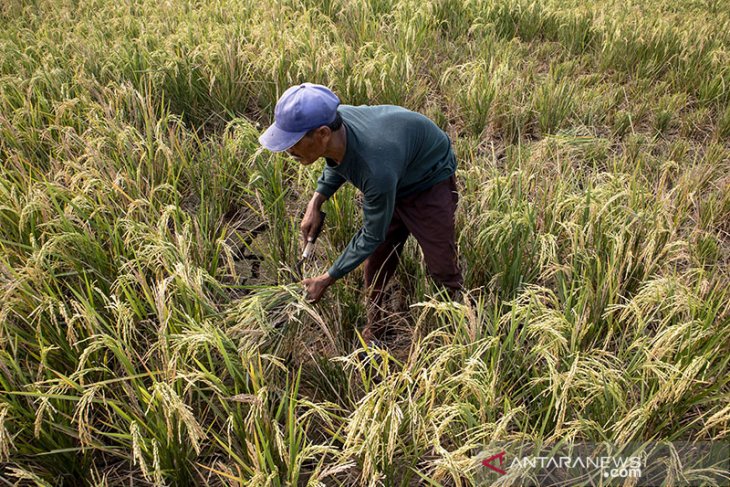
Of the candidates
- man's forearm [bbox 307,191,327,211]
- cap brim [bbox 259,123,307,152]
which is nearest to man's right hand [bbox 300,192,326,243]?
man's forearm [bbox 307,191,327,211]

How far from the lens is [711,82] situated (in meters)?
3.96

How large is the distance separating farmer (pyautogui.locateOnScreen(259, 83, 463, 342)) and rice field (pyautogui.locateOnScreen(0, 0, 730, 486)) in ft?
0.48

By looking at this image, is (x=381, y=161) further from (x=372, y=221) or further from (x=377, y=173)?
(x=372, y=221)

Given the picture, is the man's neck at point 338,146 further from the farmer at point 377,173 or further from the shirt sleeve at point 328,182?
the shirt sleeve at point 328,182

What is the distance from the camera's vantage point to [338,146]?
1.83 metres

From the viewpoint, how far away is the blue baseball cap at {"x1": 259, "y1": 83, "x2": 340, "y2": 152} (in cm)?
171

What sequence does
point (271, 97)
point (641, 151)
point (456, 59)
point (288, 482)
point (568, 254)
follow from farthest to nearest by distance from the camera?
point (456, 59)
point (271, 97)
point (641, 151)
point (568, 254)
point (288, 482)

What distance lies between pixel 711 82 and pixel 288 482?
4.41 m

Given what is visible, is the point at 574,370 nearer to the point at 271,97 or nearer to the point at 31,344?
the point at 31,344

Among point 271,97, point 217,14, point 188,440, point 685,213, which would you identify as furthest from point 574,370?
point 217,14

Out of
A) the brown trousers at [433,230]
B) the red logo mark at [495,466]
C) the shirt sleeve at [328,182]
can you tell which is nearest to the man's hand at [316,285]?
the brown trousers at [433,230]

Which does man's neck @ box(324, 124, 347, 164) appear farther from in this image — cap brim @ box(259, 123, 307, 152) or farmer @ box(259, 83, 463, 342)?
cap brim @ box(259, 123, 307, 152)

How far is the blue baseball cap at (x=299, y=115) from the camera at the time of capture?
5.61 feet

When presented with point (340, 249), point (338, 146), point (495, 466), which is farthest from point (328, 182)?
point (495, 466)
